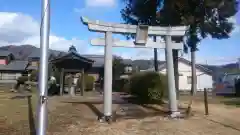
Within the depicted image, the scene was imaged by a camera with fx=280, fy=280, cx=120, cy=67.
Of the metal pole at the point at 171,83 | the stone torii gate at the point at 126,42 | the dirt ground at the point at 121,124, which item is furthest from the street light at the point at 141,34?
the dirt ground at the point at 121,124

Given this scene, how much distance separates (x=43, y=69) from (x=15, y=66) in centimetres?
3767

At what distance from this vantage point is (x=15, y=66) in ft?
134

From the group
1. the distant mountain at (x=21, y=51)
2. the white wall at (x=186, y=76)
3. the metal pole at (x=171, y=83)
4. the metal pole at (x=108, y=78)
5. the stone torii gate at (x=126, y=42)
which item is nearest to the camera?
the metal pole at (x=108, y=78)

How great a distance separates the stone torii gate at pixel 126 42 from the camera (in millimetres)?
10094

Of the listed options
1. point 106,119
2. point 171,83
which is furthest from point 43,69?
point 171,83

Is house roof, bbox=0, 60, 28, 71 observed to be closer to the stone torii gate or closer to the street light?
the stone torii gate

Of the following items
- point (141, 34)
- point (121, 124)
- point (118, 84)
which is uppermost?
point (141, 34)

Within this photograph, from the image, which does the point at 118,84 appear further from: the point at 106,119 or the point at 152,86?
the point at 106,119

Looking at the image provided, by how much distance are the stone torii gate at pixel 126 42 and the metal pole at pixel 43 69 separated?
3.97m

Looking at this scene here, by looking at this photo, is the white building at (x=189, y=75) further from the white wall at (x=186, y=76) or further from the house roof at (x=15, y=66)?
the house roof at (x=15, y=66)

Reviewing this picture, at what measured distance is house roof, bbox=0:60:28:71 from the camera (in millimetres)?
39991

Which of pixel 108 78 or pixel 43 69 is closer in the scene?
pixel 43 69

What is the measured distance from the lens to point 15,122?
892 centimetres

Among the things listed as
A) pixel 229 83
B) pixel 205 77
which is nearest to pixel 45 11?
pixel 229 83
